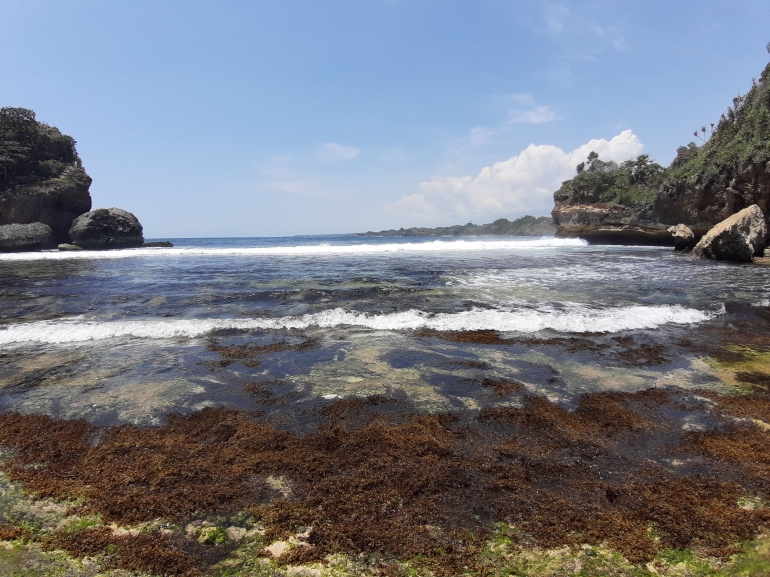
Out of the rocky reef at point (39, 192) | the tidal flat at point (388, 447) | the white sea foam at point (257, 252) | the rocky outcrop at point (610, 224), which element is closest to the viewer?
the tidal flat at point (388, 447)

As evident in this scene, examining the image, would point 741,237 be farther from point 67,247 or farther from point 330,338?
point 67,247

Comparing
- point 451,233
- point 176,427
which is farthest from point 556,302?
point 451,233

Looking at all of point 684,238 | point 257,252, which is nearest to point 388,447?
point 684,238

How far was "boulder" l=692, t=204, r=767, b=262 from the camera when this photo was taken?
2072 cm

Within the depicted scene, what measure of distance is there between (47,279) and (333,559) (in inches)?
856

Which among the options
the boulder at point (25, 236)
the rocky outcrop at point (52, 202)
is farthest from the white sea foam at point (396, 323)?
the rocky outcrop at point (52, 202)

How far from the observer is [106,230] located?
4850cm

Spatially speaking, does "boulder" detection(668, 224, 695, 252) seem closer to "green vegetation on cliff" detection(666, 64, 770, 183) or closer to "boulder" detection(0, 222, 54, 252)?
"green vegetation on cliff" detection(666, 64, 770, 183)

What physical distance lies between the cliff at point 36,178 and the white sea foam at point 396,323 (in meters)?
51.3

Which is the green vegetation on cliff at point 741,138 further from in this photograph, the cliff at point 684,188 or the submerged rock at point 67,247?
the submerged rock at point 67,247

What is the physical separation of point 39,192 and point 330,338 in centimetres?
5748

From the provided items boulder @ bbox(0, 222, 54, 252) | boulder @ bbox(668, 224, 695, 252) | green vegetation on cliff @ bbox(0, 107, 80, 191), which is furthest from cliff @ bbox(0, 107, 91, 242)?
boulder @ bbox(668, 224, 695, 252)

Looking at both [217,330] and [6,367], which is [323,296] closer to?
[217,330]

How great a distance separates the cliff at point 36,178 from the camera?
45750 mm
